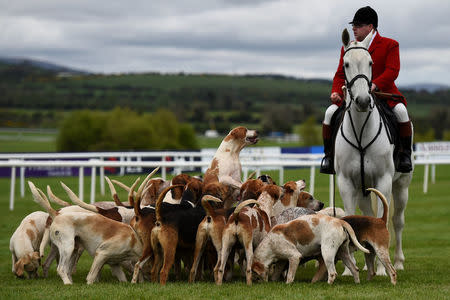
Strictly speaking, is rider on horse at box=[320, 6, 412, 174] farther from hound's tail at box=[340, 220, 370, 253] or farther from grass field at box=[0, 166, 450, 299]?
hound's tail at box=[340, 220, 370, 253]

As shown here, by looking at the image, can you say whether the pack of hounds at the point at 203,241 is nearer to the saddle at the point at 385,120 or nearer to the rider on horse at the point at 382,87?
the saddle at the point at 385,120

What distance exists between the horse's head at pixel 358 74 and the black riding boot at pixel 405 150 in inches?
41.6

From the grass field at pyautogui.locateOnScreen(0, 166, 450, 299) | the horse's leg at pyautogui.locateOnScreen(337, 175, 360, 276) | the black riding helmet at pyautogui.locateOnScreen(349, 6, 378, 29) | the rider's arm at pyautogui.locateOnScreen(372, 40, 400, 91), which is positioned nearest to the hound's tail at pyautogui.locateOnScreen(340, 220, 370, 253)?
the grass field at pyautogui.locateOnScreen(0, 166, 450, 299)

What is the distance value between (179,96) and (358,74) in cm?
12609

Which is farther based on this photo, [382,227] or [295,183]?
[295,183]

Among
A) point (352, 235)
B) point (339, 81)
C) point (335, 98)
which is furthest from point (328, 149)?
point (352, 235)

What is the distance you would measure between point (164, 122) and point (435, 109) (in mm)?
37738

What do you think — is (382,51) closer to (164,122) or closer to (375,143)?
(375,143)

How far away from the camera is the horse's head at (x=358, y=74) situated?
24.5 feet

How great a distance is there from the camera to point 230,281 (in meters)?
7.70

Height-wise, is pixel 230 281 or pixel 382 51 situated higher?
pixel 382 51

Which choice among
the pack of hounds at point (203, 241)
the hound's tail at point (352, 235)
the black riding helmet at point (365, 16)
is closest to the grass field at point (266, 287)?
the pack of hounds at point (203, 241)

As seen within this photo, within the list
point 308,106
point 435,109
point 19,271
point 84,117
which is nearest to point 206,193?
point 19,271

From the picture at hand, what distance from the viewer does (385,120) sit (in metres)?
8.45
